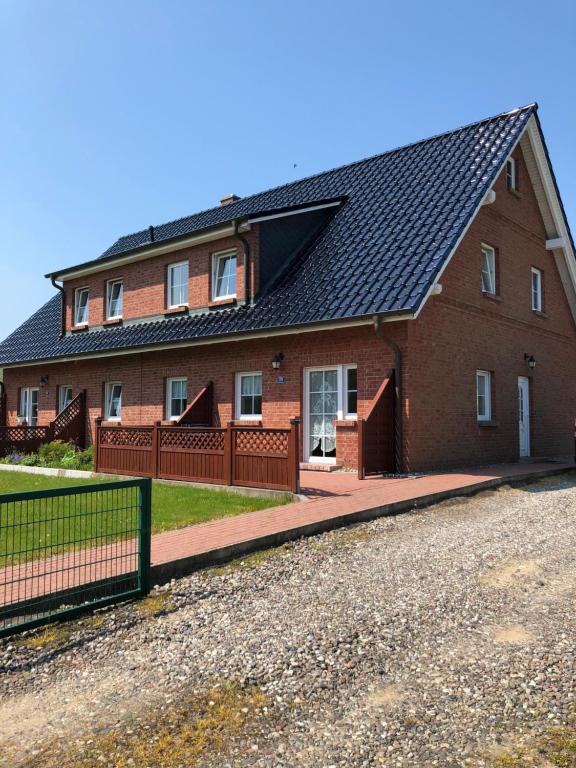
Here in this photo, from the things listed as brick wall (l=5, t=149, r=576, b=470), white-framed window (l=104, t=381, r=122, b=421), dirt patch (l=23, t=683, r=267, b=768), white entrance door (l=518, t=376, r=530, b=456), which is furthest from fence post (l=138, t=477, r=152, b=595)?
white entrance door (l=518, t=376, r=530, b=456)

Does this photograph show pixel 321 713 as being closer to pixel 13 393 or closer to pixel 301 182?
pixel 301 182

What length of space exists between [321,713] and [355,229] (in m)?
14.0

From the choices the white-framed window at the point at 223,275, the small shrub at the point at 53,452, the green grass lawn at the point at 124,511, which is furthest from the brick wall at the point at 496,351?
the small shrub at the point at 53,452

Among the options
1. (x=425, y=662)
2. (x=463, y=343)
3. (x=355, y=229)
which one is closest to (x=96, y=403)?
(x=355, y=229)

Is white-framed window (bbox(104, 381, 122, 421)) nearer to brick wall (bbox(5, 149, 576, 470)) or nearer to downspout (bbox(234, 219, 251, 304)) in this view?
brick wall (bbox(5, 149, 576, 470))

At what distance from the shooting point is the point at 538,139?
17.3m

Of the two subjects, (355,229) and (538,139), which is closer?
(355,229)

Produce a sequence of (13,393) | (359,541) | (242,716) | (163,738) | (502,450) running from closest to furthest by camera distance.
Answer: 1. (163,738)
2. (242,716)
3. (359,541)
4. (502,450)
5. (13,393)

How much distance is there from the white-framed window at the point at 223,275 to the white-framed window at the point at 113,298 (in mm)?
4300

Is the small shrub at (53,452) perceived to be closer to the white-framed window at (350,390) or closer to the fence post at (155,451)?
the fence post at (155,451)

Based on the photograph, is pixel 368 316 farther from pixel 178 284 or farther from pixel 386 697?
pixel 386 697

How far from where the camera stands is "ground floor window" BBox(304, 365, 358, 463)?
13906mm

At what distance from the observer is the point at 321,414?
47.1ft

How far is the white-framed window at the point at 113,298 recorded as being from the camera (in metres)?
20.1
